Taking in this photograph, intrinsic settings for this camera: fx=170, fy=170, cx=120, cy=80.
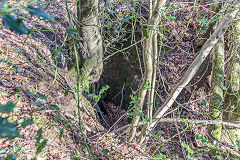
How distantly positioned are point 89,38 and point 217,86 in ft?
8.57

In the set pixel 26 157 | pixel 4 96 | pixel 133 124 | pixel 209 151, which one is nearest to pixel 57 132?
pixel 26 157

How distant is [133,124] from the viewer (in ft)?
8.27

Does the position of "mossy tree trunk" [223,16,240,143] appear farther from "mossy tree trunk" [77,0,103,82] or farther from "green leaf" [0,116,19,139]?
"green leaf" [0,116,19,139]

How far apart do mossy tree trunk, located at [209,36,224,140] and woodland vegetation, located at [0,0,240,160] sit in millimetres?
17

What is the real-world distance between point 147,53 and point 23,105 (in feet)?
5.38

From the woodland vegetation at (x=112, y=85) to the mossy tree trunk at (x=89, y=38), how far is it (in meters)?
0.02

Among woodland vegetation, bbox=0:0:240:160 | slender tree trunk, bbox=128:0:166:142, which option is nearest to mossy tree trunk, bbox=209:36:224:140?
woodland vegetation, bbox=0:0:240:160

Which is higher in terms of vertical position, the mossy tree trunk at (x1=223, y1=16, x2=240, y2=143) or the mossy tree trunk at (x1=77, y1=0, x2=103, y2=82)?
the mossy tree trunk at (x1=77, y1=0, x2=103, y2=82)

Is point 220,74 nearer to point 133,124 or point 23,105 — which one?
point 133,124

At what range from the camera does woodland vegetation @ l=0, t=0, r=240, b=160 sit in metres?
1.80

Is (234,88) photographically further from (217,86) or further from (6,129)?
(6,129)

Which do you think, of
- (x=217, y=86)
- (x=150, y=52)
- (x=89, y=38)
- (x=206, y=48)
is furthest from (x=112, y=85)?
(x=206, y=48)

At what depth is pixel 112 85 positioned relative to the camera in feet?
14.4

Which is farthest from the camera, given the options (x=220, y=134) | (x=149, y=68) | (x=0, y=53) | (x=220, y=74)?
(x=220, y=74)
